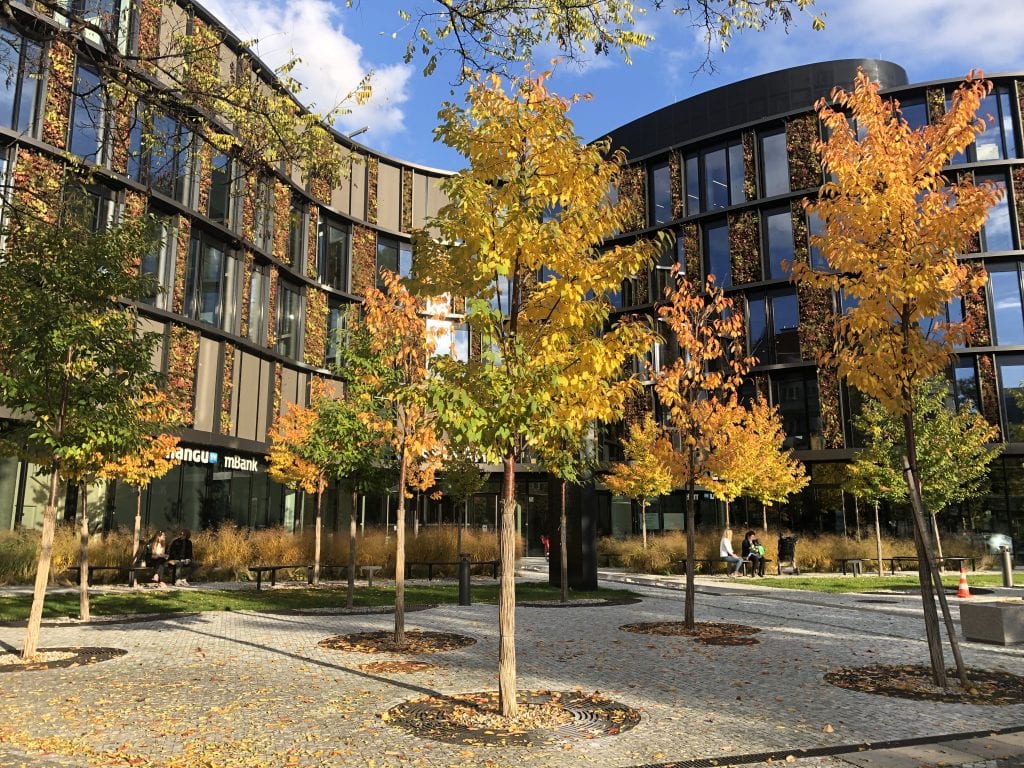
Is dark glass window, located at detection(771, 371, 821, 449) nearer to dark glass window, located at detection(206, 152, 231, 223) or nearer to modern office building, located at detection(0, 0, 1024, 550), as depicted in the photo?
modern office building, located at detection(0, 0, 1024, 550)

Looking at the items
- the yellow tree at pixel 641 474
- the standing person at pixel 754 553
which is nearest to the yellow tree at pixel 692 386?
the standing person at pixel 754 553

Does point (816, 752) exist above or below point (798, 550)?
below

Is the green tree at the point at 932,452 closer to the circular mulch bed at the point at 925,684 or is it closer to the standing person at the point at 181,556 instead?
the circular mulch bed at the point at 925,684

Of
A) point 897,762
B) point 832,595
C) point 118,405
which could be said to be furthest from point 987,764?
point 832,595

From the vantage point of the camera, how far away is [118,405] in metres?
10.0

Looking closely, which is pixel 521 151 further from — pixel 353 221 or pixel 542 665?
pixel 353 221

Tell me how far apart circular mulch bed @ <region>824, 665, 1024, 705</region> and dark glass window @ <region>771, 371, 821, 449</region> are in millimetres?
27298

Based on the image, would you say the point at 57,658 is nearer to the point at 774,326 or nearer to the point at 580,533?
the point at 580,533

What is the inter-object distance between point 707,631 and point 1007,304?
94.0 feet

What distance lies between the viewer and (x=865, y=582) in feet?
71.6

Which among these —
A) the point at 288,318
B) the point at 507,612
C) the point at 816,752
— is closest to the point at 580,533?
the point at 507,612

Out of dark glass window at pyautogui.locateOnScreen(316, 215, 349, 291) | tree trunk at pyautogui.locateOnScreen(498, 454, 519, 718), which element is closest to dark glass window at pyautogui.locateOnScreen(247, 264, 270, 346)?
dark glass window at pyautogui.locateOnScreen(316, 215, 349, 291)

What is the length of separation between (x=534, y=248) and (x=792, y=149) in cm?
3334

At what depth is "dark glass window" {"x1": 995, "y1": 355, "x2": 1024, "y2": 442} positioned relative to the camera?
32.2 metres
